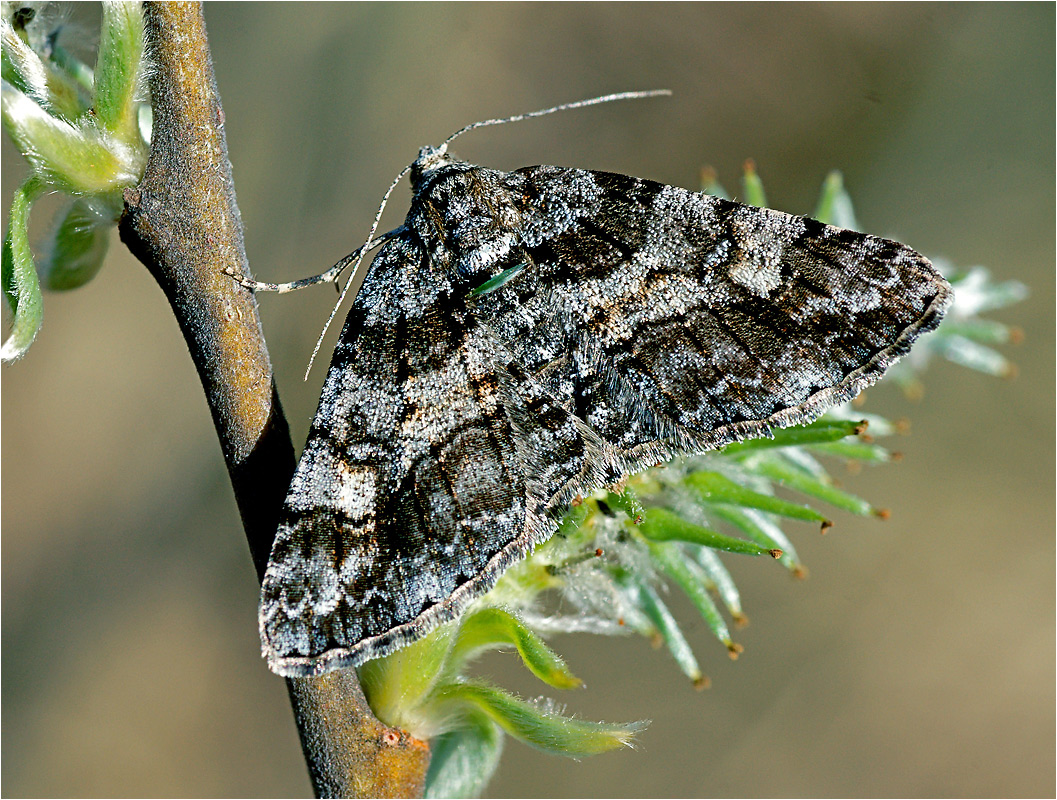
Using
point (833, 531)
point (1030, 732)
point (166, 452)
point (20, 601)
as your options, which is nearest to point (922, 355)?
point (833, 531)

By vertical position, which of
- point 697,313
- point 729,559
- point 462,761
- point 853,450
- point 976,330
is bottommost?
point 729,559

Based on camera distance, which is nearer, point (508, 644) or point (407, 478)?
point (508, 644)

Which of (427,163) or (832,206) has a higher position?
(832,206)

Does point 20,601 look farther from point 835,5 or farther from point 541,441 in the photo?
point 835,5

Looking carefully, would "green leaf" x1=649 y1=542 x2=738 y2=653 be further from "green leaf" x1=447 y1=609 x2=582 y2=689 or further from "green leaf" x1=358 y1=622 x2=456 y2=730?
"green leaf" x1=358 y1=622 x2=456 y2=730

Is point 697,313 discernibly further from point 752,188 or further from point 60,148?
point 60,148

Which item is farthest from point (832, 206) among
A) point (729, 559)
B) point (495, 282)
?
point (729, 559)

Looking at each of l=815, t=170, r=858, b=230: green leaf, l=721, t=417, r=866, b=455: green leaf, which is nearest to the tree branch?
l=721, t=417, r=866, b=455: green leaf
